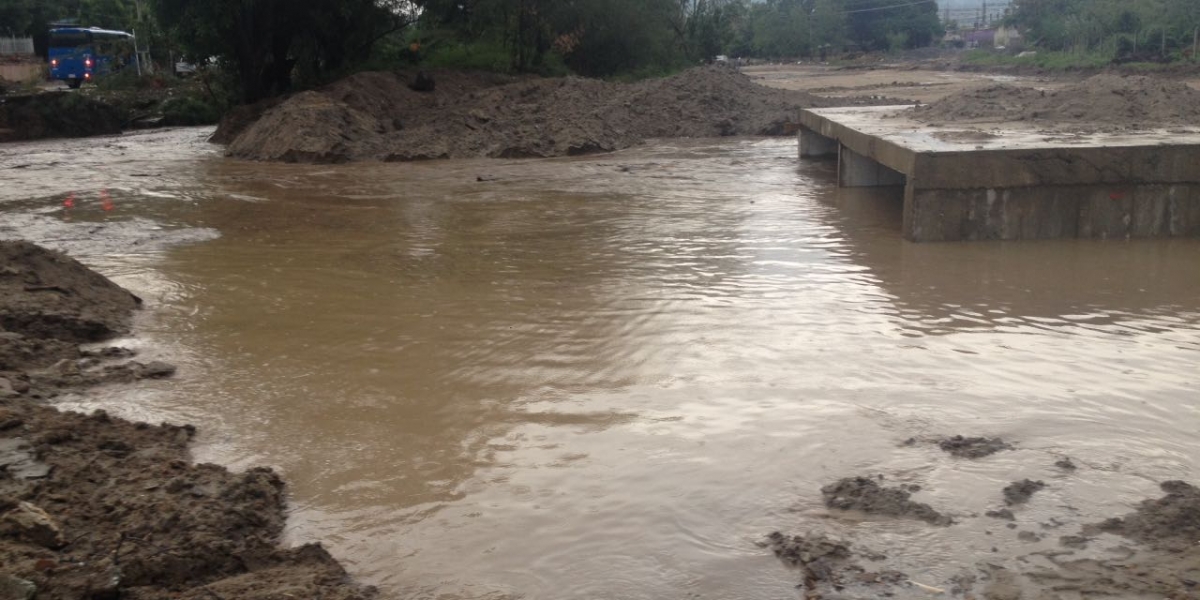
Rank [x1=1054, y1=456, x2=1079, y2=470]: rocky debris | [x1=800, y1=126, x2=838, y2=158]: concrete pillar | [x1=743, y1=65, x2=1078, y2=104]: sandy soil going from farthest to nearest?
[x1=743, y1=65, x2=1078, y2=104]: sandy soil, [x1=800, y1=126, x2=838, y2=158]: concrete pillar, [x1=1054, y1=456, x2=1079, y2=470]: rocky debris

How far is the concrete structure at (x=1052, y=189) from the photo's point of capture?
10.8 meters

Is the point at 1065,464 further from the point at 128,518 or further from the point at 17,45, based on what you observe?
the point at 17,45

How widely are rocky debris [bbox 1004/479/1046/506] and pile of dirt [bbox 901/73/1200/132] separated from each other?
29.1 feet

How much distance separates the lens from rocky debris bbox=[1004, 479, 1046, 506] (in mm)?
4941

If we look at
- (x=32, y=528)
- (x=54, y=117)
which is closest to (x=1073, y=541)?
(x=32, y=528)

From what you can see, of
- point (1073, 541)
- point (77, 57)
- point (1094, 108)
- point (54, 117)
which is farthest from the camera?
point (77, 57)

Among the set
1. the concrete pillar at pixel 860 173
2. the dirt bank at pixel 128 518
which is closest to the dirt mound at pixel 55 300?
the dirt bank at pixel 128 518

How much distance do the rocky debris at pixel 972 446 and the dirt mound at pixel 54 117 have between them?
26495 mm

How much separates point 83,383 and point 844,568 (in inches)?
191

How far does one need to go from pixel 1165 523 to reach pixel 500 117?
19.3 metres

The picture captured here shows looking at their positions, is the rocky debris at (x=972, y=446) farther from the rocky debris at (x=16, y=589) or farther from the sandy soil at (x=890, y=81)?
the sandy soil at (x=890, y=81)

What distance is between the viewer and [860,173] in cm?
1542

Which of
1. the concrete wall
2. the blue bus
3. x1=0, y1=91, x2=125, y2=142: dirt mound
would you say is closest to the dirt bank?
the concrete wall

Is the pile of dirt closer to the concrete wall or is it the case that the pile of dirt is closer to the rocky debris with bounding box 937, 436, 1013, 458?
the concrete wall
